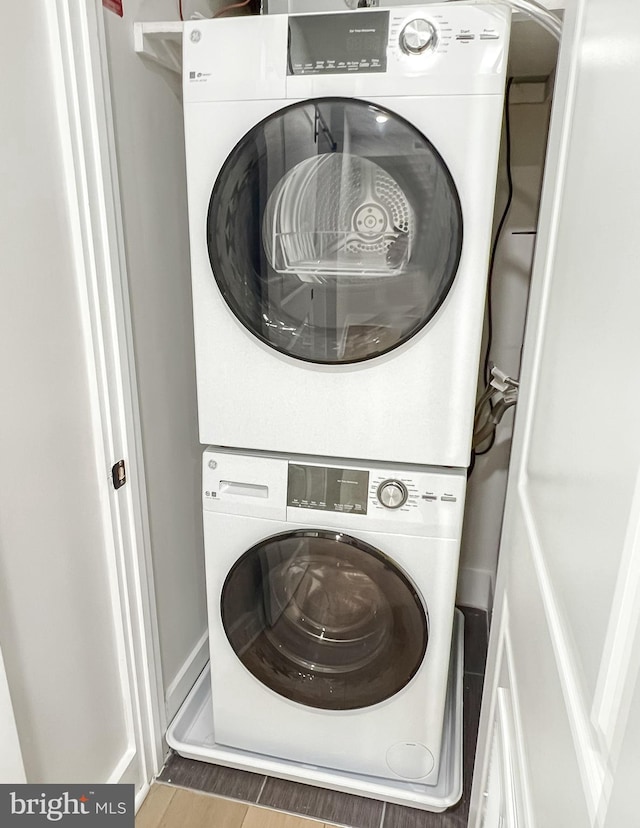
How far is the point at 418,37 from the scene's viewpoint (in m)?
1.08

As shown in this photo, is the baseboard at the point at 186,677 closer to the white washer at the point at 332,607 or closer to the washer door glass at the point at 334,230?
the white washer at the point at 332,607

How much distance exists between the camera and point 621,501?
0.45 m

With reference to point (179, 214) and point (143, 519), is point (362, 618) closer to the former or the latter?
point (143, 519)

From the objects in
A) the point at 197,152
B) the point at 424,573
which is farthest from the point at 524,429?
the point at 197,152

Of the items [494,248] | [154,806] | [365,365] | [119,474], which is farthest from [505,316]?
[154,806]

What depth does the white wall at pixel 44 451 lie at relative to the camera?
38.7 inches

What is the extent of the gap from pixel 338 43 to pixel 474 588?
1.81 m

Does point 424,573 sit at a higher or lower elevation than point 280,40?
lower

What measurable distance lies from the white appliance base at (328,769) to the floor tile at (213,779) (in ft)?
0.07

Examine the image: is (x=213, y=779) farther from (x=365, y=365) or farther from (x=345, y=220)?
(x=345, y=220)

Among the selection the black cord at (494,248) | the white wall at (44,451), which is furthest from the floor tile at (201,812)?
the black cord at (494,248)

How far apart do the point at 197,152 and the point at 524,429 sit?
2.78ft

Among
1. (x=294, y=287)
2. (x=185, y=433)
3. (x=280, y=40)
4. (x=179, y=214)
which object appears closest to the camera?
(x=280, y=40)

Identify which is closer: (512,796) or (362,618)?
(512,796)
